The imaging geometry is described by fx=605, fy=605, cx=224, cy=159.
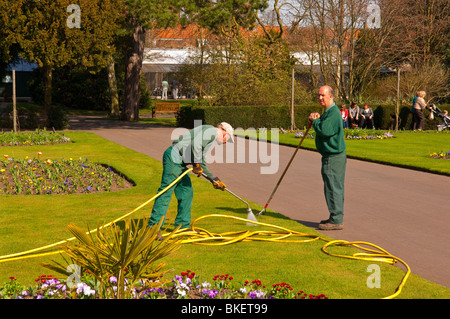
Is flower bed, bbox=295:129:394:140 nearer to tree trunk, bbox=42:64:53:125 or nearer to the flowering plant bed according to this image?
the flowering plant bed

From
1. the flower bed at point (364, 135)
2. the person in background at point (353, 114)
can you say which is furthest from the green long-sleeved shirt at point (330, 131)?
the person in background at point (353, 114)

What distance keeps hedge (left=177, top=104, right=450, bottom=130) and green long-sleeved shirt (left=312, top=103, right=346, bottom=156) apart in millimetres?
17104

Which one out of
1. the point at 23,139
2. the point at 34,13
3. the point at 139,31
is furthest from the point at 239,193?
the point at 139,31

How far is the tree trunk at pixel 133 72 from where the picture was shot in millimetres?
28922

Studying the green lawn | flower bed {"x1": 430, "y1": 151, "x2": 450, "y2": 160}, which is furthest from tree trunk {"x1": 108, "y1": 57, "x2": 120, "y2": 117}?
the green lawn

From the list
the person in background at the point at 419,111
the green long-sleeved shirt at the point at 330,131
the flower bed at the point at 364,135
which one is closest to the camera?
the green long-sleeved shirt at the point at 330,131

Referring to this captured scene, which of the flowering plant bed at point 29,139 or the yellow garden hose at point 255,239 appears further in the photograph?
the flowering plant bed at point 29,139

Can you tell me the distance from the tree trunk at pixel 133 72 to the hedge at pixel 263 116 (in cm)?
432

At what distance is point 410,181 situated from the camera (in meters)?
11.9

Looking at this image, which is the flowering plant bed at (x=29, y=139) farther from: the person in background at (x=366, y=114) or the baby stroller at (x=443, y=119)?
the baby stroller at (x=443, y=119)

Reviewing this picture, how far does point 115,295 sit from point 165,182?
280 cm

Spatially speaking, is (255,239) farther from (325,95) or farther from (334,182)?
(325,95)

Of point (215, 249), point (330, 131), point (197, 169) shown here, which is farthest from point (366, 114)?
point (215, 249)

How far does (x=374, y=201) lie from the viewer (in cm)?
982
